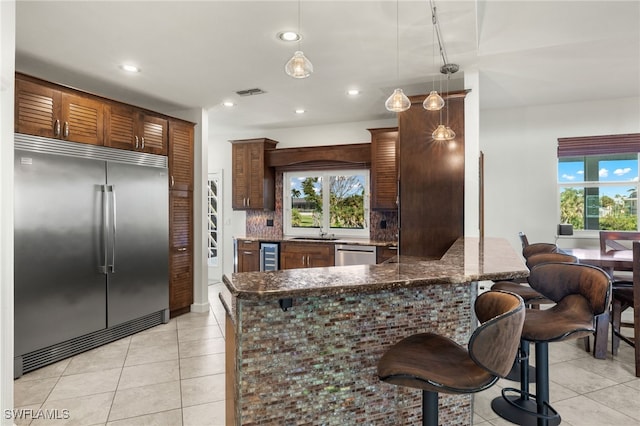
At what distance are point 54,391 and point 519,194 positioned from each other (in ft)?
18.3

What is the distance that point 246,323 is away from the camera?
151 centimetres

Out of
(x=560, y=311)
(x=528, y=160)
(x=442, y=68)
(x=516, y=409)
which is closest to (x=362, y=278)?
(x=560, y=311)

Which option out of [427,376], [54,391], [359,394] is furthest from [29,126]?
[427,376]

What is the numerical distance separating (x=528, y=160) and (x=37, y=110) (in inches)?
223

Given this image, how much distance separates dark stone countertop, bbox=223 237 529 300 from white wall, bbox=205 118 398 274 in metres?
4.15

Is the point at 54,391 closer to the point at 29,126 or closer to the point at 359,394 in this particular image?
the point at 29,126

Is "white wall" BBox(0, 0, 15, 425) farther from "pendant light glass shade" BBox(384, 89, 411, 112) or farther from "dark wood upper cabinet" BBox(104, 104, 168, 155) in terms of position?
"pendant light glass shade" BBox(384, 89, 411, 112)

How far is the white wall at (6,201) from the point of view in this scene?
2.00 m

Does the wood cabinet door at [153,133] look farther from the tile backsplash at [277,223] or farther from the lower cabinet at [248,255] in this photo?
the tile backsplash at [277,223]

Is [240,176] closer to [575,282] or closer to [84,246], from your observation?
[84,246]

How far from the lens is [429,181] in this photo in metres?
3.81

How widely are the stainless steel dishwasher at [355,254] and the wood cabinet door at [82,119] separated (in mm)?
3259

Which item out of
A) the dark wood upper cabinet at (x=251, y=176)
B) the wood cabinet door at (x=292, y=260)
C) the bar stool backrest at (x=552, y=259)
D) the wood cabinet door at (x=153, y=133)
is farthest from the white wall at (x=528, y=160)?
the wood cabinet door at (x=153, y=133)

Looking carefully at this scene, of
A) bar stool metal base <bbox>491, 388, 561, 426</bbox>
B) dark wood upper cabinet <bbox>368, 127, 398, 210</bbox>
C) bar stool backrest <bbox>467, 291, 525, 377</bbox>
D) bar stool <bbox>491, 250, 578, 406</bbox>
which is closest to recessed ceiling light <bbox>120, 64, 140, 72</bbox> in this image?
dark wood upper cabinet <bbox>368, 127, 398, 210</bbox>
